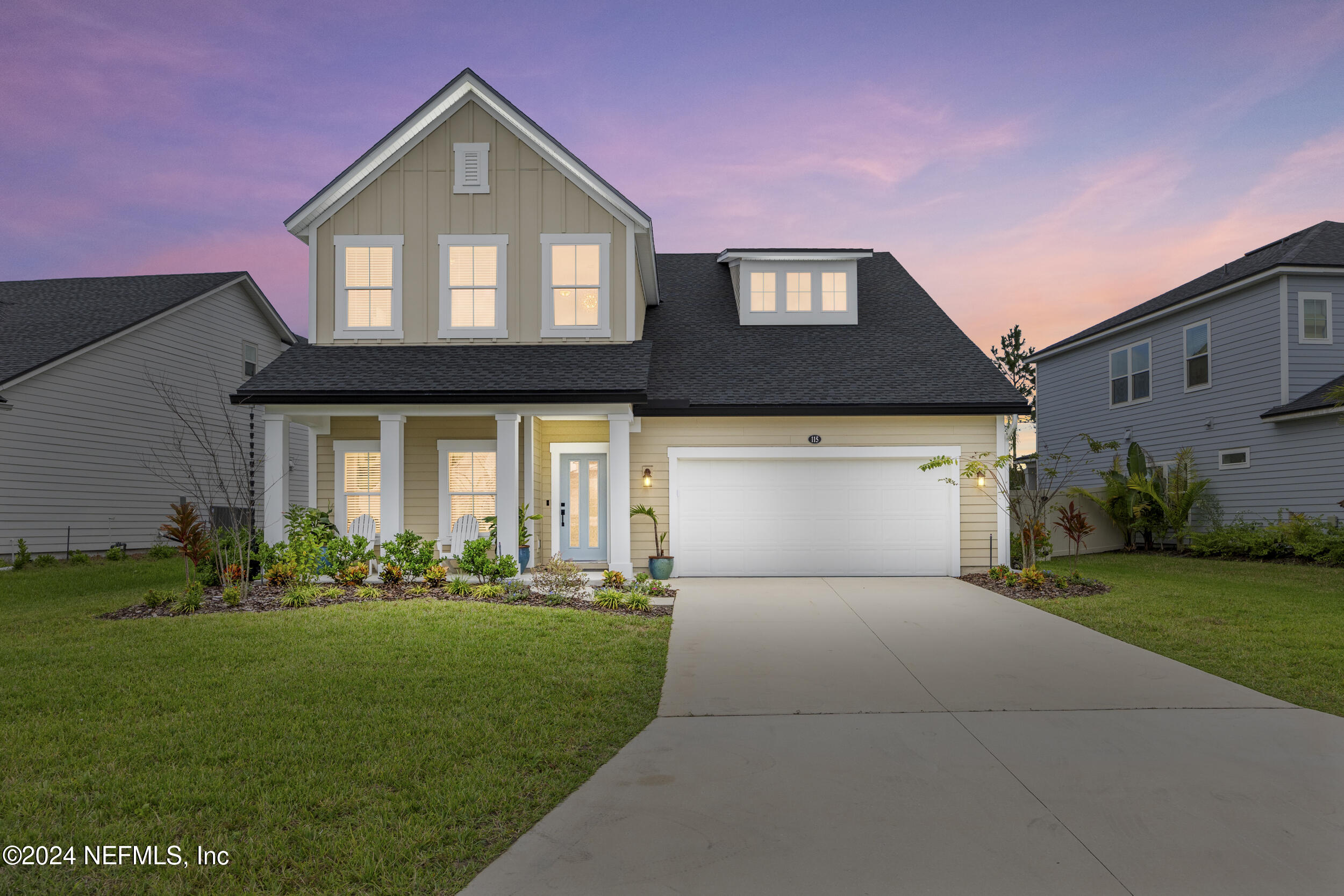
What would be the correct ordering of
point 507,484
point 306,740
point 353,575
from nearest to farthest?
1. point 306,740
2. point 353,575
3. point 507,484

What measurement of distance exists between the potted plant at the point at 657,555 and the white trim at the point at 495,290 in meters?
3.75

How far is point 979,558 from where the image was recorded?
12.8 meters

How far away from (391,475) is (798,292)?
8797 millimetres

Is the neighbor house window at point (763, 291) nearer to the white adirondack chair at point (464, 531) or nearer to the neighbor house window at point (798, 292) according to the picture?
the neighbor house window at point (798, 292)

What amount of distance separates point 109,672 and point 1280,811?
26.3 ft

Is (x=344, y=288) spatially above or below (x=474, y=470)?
above

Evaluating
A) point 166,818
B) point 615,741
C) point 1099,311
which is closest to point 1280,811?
point 615,741

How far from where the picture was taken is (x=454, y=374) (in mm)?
11469

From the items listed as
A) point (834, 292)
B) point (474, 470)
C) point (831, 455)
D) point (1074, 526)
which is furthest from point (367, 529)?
point (1074, 526)

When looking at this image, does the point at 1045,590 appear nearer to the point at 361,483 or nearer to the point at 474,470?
the point at 474,470

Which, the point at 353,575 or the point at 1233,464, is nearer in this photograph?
the point at 353,575

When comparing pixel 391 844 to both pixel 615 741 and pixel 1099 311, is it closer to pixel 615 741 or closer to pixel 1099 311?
pixel 615 741

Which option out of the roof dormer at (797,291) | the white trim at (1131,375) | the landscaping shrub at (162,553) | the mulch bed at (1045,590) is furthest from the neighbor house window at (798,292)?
the landscaping shrub at (162,553)

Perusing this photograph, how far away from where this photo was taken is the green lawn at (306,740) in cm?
311
